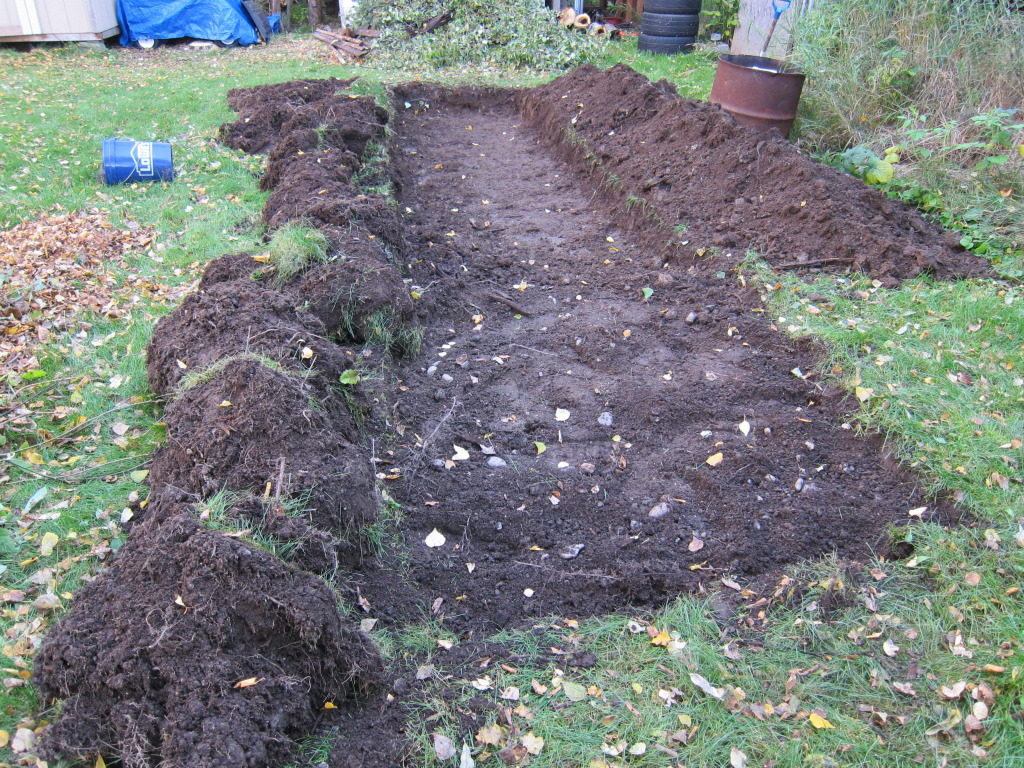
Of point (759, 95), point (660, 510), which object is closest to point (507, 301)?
point (660, 510)

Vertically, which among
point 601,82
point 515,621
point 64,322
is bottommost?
point 515,621

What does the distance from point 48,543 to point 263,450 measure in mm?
912

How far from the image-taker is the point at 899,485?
3.16 m

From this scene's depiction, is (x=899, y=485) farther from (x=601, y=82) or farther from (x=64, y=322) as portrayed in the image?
(x=601, y=82)

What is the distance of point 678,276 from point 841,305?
111 cm

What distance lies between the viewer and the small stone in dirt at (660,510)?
3.06 m

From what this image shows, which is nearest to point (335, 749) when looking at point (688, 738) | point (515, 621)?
point (515, 621)

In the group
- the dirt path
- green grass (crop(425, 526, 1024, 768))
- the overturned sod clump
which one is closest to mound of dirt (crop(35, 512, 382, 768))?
the overturned sod clump

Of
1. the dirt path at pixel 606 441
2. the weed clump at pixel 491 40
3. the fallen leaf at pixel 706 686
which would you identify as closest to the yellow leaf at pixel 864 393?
the dirt path at pixel 606 441

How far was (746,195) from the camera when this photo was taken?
544cm

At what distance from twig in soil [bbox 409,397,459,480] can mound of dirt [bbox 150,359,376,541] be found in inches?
12.4

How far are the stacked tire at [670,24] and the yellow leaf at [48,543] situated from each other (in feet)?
35.8

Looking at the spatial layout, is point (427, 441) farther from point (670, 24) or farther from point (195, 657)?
point (670, 24)

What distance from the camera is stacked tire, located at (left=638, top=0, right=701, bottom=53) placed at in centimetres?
1049
